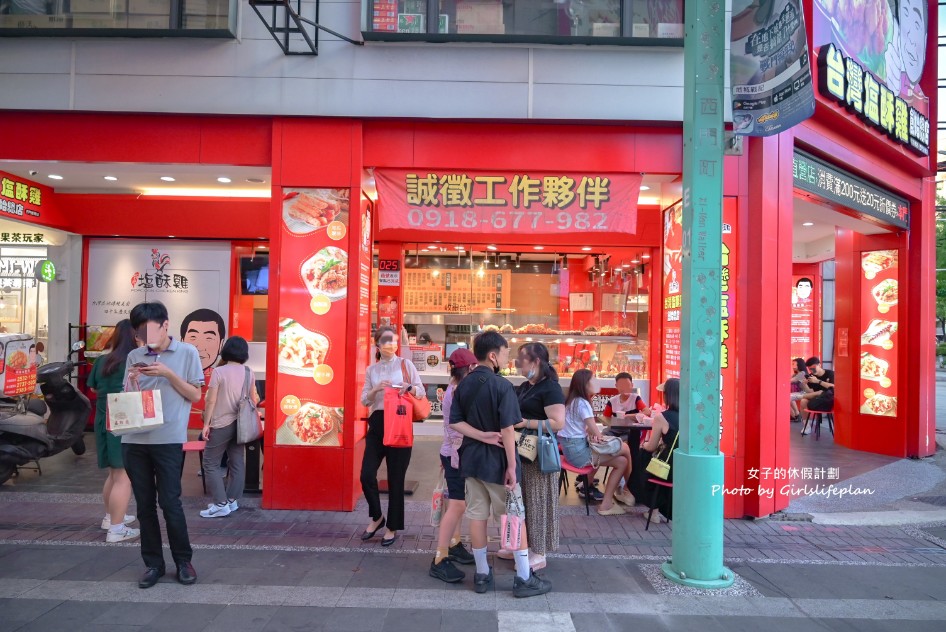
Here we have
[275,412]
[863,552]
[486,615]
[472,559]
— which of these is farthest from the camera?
[275,412]

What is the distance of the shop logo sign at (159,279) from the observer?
32.7ft

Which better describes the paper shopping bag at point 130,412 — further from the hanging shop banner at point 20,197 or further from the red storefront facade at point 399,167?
the hanging shop banner at point 20,197

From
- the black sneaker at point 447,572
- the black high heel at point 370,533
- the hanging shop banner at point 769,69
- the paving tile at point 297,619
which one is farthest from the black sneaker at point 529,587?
the hanging shop banner at point 769,69

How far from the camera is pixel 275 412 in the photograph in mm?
6469

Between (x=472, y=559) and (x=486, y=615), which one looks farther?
(x=472, y=559)

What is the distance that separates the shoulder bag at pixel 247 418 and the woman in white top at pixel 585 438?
3007 millimetres

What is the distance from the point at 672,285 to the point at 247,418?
4703 mm

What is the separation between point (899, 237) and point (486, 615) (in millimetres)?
9093

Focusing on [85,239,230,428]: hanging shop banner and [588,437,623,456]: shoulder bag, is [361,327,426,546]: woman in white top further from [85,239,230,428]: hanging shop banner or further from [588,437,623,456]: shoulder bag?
[85,239,230,428]: hanging shop banner

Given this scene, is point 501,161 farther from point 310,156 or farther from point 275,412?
point 275,412

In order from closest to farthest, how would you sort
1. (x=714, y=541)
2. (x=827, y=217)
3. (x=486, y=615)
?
1. (x=486, y=615)
2. (x=714, y=541)
3. (x=827, y=217)

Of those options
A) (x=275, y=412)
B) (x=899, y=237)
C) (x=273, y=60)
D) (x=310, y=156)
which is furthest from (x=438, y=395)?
(x=899, y=237)

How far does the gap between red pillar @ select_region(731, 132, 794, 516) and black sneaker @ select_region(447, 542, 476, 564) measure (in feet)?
9.78

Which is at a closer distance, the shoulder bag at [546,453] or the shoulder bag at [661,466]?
the shoulder bag at [546,453]
